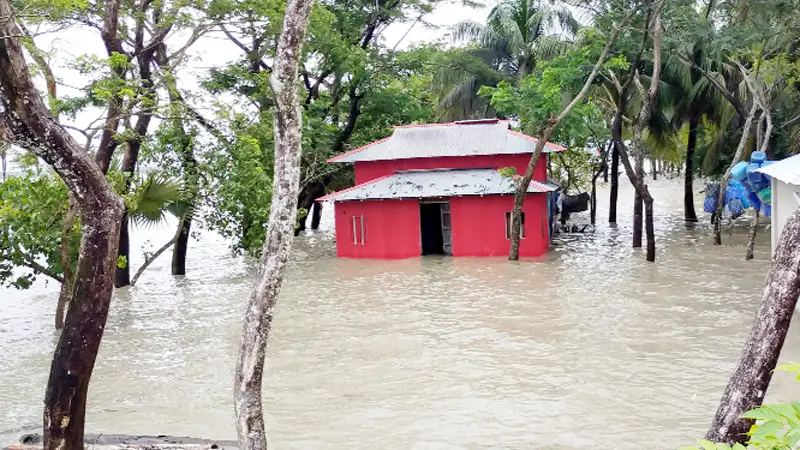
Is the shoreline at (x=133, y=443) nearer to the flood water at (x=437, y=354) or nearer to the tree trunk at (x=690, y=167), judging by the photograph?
the flood water at (x=437, y=354)

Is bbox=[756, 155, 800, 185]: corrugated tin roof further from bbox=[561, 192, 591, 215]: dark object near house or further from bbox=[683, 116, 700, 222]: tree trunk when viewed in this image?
bbox=[683, 116, 700, 222]: tree trunk

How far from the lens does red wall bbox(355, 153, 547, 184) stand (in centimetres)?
2317

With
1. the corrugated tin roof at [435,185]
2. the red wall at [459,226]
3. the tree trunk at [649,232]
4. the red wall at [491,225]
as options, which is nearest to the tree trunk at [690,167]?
the corrugated tin roof at [435,185]

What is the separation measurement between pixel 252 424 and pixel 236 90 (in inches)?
758

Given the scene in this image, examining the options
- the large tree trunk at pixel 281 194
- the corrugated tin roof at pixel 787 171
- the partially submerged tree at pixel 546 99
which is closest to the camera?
the large tree trunk at pixel 281 194

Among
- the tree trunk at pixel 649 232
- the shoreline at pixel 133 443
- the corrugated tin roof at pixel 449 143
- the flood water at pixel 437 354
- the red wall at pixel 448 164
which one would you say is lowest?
the flood water at pixel 437 354

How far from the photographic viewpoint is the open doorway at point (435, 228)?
2291cm

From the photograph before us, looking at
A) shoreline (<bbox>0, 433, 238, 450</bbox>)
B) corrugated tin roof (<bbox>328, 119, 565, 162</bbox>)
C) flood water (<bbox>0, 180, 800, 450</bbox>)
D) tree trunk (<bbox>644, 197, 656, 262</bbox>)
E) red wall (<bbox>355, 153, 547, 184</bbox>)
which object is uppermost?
corrugated tin roof (<bbox>328, 119, 565, 162</bbox>)

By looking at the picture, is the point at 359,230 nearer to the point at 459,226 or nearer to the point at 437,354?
the point at 459,226

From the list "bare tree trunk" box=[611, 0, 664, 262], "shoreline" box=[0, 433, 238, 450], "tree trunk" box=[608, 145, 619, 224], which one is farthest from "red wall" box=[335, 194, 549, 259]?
"shoreline" box=[0, 433, 238, 450]

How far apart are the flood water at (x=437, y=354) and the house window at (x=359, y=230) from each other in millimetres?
2259

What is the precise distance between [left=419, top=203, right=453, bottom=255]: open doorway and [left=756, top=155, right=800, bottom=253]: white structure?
35.5 ft

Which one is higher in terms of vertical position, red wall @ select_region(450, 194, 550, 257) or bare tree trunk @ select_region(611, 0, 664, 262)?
bare tree trunk @ select_region(611, 0, 664, 262)

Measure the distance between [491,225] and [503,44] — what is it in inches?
475
